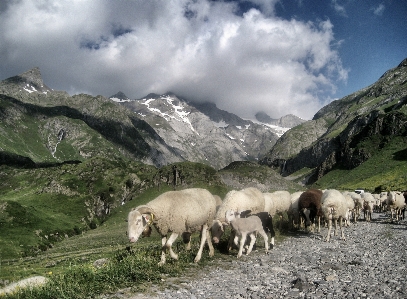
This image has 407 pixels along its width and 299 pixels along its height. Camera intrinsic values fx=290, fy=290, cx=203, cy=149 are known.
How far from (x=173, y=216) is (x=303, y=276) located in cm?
674

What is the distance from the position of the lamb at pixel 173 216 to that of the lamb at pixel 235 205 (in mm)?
1450

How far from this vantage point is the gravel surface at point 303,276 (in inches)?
436

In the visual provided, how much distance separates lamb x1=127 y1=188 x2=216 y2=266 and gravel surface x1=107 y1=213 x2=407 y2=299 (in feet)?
6.86

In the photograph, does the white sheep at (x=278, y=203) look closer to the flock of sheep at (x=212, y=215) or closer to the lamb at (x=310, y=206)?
the flock of sheep at (x=212, y=215)

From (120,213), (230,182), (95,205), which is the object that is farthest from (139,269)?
(230,182)

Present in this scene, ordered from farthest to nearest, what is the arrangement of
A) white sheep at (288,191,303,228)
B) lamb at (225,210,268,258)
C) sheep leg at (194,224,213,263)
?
white sheep at (288,191,303,228) < lamb at (225,210,268,258) < sheep leg at (194,224,213,263)

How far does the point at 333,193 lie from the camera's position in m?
Result: 26.4

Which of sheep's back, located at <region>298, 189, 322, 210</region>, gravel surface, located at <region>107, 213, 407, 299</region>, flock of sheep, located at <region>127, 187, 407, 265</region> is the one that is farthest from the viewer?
sheep's back, located at <region>298, 189, 322, 210</region>

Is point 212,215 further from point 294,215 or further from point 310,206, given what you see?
point 294,215

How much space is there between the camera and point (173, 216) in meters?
15.0

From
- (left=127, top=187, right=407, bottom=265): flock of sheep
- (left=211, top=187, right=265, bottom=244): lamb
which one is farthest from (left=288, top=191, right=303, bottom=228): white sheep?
(left=211, top=187, right=265, bottom=244): lamb

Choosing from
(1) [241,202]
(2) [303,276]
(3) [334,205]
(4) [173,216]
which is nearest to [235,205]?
(1) [241,202]

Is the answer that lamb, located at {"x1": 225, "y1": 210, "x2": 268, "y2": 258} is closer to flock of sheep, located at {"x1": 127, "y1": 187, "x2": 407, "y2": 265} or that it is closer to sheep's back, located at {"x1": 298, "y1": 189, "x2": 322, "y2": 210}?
flock of sheep, located at {"x1": 127, "y1": 187, "x2": 407, "y2": 265}

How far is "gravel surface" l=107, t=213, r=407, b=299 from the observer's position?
11.1 meters
